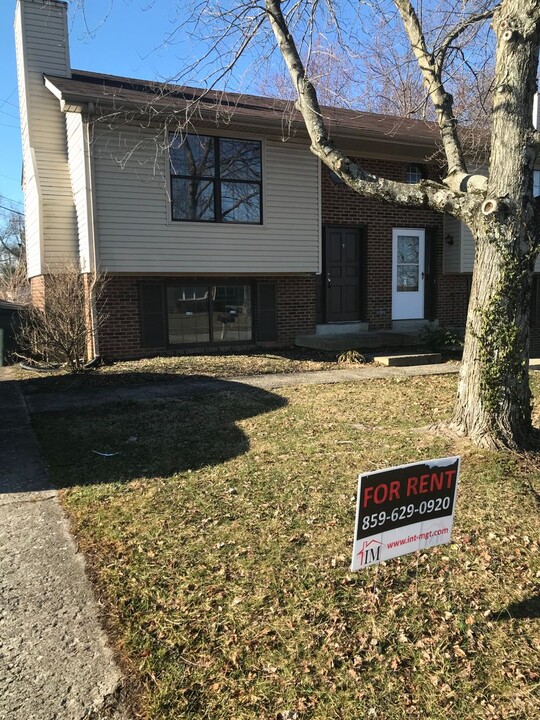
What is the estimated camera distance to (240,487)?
4477mm

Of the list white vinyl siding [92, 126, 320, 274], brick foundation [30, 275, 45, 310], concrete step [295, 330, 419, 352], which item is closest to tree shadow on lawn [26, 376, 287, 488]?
white vinyl siding [92, 126, 320, 274]

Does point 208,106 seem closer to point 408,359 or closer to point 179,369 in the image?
point 179,369

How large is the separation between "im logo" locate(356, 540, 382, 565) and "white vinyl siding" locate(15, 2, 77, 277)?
32.9 ft

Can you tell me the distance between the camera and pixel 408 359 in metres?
10.8

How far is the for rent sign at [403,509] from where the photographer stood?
103 inches

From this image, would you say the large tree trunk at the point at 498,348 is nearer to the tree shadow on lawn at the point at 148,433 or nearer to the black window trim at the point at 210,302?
the tree shadow on lawn at the point at 148,433

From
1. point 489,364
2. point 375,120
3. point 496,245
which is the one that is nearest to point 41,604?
point 489,364

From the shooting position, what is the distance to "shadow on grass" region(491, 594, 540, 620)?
2.86 meters

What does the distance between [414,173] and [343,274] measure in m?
3.25

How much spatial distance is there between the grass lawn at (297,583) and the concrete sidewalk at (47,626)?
0.11m

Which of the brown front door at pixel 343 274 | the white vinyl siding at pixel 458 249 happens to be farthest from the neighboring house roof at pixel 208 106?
the brown front door at pixel 343 274

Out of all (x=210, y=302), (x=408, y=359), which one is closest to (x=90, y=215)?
(x=210, y=302)

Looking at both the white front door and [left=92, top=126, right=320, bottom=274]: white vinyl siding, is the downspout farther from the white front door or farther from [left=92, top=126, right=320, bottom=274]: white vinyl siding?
the white front door

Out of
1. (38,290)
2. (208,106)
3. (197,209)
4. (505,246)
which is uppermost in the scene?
(208,106)
